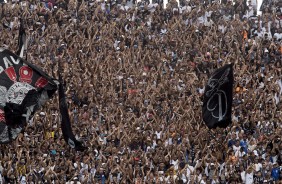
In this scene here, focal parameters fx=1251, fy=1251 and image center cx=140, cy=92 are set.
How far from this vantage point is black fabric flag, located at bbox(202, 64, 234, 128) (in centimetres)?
4075

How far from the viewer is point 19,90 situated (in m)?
33.2

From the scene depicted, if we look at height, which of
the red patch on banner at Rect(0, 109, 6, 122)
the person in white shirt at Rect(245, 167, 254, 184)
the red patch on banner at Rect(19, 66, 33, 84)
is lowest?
the person in white shirt at Rect(245, 167, 254, 184)

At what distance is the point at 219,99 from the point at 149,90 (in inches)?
183

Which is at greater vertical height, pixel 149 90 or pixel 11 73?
pixel 11 73

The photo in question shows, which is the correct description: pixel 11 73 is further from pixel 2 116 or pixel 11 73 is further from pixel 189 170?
pixel 189 170

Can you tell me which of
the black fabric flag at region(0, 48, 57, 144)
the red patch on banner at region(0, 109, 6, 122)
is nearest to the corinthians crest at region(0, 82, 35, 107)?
the black fabric flag at region(0, 48, 57, 144)

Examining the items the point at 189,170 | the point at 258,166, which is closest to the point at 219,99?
the point at 258,166

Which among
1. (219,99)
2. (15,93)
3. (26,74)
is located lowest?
(219,99)

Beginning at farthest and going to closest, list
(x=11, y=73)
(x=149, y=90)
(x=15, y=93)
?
1. (x=149, y=90)
2. (x=11, y=73)
3. (x=15, y=93)

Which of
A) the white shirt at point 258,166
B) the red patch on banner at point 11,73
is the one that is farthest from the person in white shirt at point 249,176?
the red patch on banner at point 11,73

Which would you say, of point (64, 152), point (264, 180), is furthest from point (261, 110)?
point (64, 152)

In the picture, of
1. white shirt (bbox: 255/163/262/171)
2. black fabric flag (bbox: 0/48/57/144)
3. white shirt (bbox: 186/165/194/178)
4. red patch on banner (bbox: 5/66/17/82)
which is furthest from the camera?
white shirt (bbox: 255/163/262/171)

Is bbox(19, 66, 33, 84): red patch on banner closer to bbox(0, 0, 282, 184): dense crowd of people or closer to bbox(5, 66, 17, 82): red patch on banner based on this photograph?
bbox(5, 66, 17, 82): red patch on banner

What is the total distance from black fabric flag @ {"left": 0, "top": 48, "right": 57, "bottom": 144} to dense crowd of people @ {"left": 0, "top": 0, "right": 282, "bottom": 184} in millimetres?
4740
